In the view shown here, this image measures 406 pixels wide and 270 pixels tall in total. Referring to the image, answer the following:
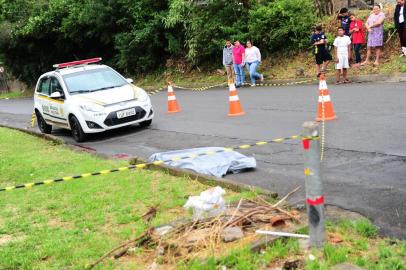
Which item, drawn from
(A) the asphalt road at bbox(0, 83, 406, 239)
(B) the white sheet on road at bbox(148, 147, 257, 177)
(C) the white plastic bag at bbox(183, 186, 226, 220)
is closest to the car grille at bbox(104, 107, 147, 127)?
(A) the asphalt road at bbox(0, 83, 406, 239)

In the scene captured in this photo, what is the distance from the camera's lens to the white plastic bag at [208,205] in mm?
5330

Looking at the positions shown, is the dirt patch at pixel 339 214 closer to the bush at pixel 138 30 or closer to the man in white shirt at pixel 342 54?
the man in white shirt at pixel 342 54

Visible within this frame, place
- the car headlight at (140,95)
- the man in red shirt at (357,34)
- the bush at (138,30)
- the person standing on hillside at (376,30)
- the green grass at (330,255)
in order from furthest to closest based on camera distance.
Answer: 1. the bush at (138,30)
2. the man in red shirt at (357,34)
3. the person standing on hillside at (376,30)
4. the car headlight at (140,95)
5. the green grass at (330,255)

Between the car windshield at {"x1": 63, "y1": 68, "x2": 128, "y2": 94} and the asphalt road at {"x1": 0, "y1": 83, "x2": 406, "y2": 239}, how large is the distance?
121 centimetres

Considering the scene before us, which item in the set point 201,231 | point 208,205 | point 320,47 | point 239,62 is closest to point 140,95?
point 208,205

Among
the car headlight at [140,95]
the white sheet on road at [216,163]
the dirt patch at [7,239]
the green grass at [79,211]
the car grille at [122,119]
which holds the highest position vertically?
the car headlight at [140,95]

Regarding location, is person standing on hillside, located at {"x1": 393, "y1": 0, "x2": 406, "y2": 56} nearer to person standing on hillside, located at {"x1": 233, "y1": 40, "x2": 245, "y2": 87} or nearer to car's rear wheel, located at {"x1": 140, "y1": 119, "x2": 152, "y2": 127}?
person standing on hillside, located at {"x1": 233, "y1": 40, "x2": 245, "y2": 87}

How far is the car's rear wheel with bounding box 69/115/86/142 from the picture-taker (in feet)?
40.9

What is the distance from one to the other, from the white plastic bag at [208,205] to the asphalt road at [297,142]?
33.8 inches

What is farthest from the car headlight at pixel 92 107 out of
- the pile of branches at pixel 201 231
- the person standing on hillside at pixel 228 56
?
the person standing on hillside at pixel 228 56

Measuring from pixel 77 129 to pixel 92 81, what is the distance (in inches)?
53.8

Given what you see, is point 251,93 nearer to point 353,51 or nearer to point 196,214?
point 353,51

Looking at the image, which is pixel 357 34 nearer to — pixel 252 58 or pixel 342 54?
pixel 342 54

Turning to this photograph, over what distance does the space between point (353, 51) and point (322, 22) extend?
9.35 feet
